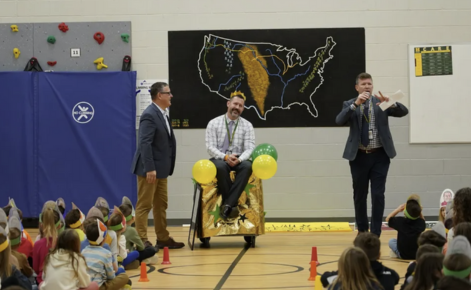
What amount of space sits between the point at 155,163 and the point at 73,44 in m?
3.38

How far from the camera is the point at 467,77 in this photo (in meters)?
9.58

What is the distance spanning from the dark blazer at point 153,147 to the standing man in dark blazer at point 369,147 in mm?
1785

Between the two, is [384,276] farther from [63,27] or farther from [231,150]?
[63,27]

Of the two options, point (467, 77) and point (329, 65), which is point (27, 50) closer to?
point (329, 65)

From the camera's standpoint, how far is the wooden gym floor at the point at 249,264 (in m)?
5.16

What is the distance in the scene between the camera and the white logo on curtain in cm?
960

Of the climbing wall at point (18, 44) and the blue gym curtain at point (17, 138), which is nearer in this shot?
the blue gym curtain at point (17, 138)

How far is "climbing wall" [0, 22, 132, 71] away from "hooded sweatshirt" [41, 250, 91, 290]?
5.99 meters

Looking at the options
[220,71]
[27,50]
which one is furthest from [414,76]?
[27,50]

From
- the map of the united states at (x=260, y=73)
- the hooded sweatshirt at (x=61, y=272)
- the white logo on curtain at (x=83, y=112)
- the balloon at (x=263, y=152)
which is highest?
the map of the united states at (x=260, y=73)

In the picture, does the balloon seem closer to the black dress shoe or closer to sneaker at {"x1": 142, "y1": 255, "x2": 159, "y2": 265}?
the black dress shoe

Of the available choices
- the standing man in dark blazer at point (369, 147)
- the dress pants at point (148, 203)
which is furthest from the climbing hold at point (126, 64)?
the standing man in dark blazer at point (369, 147)

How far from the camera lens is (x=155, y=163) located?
7.15 meters

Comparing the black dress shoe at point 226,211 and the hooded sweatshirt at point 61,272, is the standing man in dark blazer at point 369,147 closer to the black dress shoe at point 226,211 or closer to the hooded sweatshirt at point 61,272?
the black dress shoe at point 226,211
